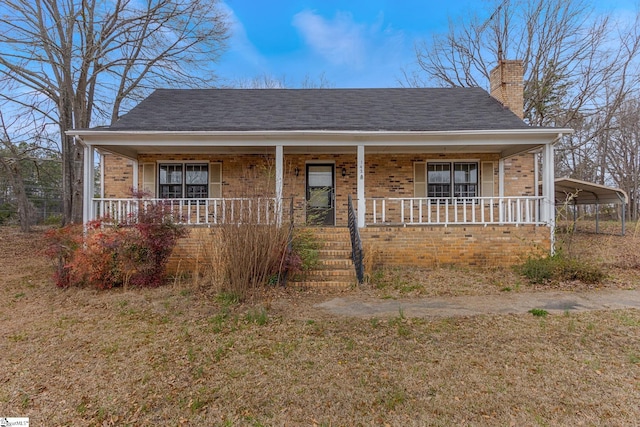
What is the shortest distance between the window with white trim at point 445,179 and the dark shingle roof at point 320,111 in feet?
4.86

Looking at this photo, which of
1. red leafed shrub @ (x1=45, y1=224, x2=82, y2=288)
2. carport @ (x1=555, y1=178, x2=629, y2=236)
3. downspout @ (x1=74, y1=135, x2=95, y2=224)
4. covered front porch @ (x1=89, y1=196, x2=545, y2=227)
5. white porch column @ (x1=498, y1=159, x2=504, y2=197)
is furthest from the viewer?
carport @ (x1=555, y1=178, x2=629, y2=236)

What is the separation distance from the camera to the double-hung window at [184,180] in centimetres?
1035

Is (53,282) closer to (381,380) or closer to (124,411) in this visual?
(124,411)

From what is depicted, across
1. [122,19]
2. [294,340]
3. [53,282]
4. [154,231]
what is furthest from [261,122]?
[122,19]

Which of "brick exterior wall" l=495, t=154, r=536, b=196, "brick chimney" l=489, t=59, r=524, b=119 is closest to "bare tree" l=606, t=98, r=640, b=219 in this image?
"brick chimney" l=489, t=59, r=524, b=119

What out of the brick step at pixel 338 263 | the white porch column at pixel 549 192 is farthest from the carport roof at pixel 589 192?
the brick step at pixel 338 263

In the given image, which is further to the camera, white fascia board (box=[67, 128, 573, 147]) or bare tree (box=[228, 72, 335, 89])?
bare tree (box=[228, 72, 335, 89])

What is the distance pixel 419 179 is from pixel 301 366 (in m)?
8.14

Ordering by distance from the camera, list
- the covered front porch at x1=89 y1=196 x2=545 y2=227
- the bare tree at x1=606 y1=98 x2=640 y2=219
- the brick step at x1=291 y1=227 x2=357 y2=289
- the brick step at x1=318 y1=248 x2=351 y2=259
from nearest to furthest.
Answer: the covered front porch at x1=89 y1=196 x2=545 y2=227
the brick step at x1=291 y1=227 x2=357 y2=289
the brick step at x1=318 y1=248 x2=351 y2=259
the bare tree at x1=606 y1=98 x2=640 y2=219

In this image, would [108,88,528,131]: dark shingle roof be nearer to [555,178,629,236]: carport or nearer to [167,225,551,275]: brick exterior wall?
[167,225,551,275]: brick exterior wall

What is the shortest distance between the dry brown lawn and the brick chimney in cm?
795

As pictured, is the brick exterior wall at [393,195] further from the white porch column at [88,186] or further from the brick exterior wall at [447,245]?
the white porch column at [88,186]

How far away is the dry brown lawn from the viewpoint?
2605mm

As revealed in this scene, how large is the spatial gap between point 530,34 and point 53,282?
24257 mm
